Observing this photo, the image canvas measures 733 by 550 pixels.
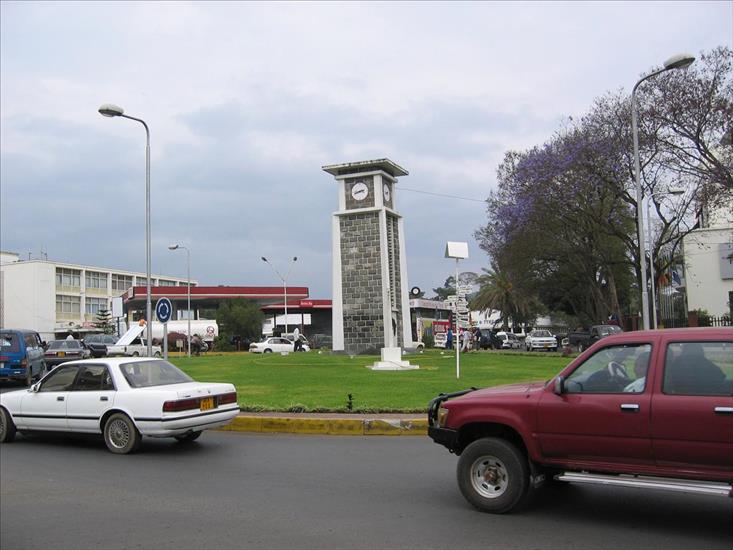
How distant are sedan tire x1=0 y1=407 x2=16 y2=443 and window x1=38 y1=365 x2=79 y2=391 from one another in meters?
0.72

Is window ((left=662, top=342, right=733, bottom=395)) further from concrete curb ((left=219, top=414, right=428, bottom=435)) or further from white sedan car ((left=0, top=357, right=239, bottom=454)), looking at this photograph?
white sedan car ((left=0, top=357, right=239, bottom=454))

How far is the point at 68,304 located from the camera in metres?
95.9

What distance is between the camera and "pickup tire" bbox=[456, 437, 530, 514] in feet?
20.2

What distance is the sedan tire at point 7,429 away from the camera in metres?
10.6

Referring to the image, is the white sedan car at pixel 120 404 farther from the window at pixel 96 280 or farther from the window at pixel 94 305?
the window at pixel 96 280

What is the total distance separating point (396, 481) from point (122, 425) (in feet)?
13.7

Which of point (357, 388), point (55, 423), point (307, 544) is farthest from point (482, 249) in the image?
point (307, 544)

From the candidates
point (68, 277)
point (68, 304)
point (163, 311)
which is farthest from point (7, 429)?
point (68, 277)

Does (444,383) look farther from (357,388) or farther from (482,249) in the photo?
(482,249)

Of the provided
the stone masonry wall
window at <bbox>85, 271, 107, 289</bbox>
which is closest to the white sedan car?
the stone masonry wall

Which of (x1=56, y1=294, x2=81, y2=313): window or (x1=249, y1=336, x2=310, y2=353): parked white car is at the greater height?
(x1=56, y1=294, x2=81, y2=313): window

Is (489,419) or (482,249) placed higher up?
(482,249)

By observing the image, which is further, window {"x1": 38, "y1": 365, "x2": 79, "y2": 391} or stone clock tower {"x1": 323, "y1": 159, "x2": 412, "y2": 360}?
stone clock tower {"x1": 323, "y1": 159, "x2": 412, "y2": 360}

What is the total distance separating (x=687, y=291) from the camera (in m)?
49.5
